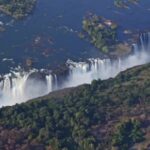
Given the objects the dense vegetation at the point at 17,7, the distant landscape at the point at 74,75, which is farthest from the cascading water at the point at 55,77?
the dense vegetation at the point at 17,7

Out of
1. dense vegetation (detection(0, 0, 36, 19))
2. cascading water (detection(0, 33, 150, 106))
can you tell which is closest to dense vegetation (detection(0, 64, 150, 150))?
cascading water (detection(0, 33, 150, 106))

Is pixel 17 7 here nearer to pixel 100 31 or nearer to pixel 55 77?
pixel 100 31

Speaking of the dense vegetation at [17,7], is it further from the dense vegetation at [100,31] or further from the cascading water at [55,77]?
the cascading water at [55,77]

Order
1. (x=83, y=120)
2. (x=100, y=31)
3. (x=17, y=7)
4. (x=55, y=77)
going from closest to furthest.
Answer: (x=83, y=120)
(x=55, y=77)
(x=100, y=31)
(x=17, y=7)

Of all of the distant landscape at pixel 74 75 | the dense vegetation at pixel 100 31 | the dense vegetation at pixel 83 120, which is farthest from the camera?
the dense vegetation at pixel 100 31

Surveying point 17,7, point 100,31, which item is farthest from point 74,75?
point 17,7
